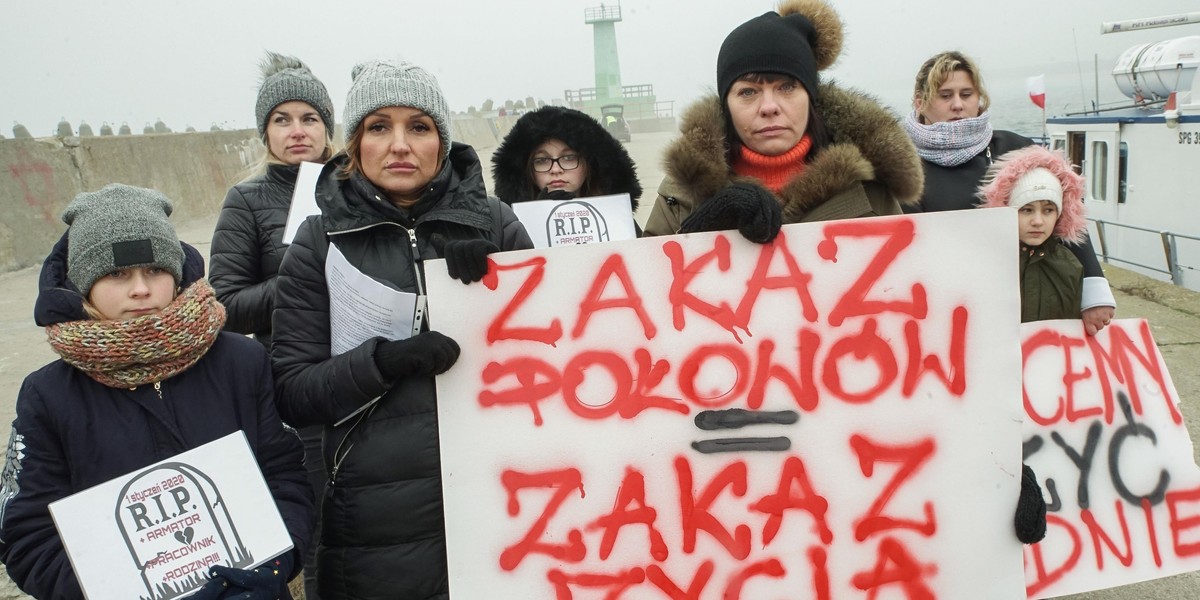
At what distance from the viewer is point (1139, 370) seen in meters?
2.40

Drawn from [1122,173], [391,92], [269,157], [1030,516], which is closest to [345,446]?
[391,92]

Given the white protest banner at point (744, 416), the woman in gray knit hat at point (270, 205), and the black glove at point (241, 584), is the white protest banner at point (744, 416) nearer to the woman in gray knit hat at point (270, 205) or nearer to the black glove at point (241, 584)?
the black glove at point (241, 584)

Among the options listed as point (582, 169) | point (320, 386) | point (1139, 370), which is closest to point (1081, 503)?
point (1139, 370)

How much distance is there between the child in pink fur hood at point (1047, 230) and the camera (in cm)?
267

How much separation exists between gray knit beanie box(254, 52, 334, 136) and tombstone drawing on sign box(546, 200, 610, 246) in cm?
105

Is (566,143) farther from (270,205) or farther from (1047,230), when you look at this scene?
(1047,230)

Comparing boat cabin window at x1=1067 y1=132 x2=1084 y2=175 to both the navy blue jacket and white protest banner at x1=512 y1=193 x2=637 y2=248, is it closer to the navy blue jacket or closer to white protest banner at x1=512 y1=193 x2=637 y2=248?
white protest banner at x1=512 y1=193 x2=637 y2=248

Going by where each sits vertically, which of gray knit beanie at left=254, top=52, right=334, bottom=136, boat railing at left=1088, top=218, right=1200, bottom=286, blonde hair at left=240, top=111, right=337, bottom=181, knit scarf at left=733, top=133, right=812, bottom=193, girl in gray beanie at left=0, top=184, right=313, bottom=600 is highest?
gray knit beanie at left=254, top=52, right=334, bottom=136

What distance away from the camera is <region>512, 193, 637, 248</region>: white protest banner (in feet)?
11.2

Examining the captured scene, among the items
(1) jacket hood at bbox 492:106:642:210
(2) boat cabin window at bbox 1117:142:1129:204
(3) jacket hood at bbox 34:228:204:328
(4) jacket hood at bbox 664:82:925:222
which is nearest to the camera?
(3) jacket hood at bbox 34:228:204:328

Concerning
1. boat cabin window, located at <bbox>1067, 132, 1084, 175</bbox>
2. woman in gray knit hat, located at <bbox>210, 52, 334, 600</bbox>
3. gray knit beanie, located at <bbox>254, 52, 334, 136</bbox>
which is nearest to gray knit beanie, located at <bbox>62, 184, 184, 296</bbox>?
woman in gray knit hat, located at <bbox>210, 52, 334, 600</bbox>

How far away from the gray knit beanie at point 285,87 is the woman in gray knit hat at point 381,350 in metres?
1.34

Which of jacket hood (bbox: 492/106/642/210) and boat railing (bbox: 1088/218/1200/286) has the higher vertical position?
jacket hood (bbox: 492/106/642/210)

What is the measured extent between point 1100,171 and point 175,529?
48.7ft
